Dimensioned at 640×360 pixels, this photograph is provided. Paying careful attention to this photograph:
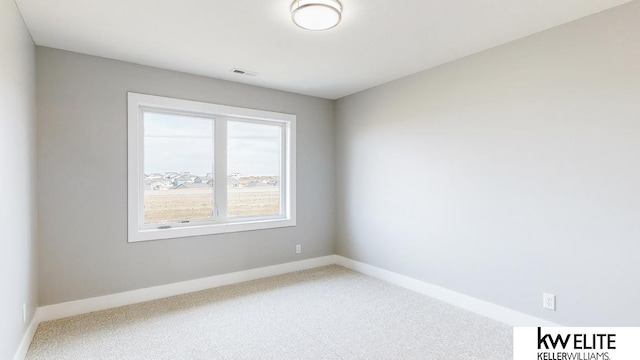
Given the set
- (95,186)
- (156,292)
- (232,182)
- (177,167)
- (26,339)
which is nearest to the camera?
(26,339)

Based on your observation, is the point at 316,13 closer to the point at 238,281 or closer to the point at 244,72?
the point at 244,72

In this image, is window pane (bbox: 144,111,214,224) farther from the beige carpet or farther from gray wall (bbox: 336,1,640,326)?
gray wall (bbox: 336,1,640,326)

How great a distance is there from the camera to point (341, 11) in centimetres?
233

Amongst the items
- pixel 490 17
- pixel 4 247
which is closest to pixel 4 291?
pixel 4 247

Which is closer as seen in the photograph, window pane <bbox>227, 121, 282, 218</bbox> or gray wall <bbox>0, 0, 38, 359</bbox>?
gray wall <bbox>0, 0, 38, 359</bbox>

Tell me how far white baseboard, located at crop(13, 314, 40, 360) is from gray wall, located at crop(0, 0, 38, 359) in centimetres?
7

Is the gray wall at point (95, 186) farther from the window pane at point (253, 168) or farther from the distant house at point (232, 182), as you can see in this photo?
the distant house at point (232, 182)

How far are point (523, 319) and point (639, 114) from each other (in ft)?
5.80

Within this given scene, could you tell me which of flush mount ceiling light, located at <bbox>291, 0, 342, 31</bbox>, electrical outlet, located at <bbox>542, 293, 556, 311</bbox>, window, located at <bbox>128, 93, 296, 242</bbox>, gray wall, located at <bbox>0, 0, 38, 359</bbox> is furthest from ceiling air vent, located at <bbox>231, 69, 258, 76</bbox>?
electrical outlet, located at <bbox>542, 293, 556, 311</bbox>

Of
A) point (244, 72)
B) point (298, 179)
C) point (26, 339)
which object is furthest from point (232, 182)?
point (26, 339)

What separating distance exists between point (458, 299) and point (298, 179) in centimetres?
245

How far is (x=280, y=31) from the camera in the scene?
8.81ft

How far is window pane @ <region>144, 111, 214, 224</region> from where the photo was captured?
3.62m

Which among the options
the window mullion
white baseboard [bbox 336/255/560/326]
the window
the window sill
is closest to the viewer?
white baseboard [bbox 336/255/560/326]
